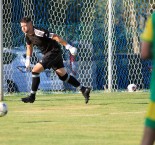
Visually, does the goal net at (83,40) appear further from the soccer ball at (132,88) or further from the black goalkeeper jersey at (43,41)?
the black goalkeeper jersey at (43,41)

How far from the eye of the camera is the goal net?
24.6 m

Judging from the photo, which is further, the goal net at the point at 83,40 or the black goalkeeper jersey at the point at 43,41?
the goal net at the point at 83,40

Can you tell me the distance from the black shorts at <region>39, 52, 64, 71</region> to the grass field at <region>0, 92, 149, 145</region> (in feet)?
2.80

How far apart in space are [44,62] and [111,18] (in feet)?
19.9

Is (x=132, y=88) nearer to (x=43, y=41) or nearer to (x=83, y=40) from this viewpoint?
(x=83, y=40)

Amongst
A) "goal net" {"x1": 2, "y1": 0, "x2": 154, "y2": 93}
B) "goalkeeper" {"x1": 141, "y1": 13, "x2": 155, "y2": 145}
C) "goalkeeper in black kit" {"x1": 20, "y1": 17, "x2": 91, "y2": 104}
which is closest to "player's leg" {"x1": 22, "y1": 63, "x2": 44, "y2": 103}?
"goalkeeper in black kit" {"x1": 20, "y1": 17, "x2": 91, "y2": 104}

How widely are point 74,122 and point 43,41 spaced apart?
5.36 m

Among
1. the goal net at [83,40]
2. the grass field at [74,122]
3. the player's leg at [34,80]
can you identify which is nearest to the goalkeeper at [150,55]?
the grass field at [74,122]

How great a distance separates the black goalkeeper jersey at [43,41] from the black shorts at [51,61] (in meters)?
0.14

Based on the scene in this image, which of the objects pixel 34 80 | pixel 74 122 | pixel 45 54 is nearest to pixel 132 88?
pixel 45 54

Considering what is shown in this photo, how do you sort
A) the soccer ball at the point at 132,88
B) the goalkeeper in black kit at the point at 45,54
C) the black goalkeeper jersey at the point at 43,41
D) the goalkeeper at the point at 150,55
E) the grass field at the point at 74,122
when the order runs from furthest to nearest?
1. the soccer ball at the point at 132,88
2. the black goalkeeper jersey at the point at 43,41
3. the goalkeeper in black kit at the point at 45,54
4. the grass field at the point at 74,122
5. the goalkeeper at the point at 150,55

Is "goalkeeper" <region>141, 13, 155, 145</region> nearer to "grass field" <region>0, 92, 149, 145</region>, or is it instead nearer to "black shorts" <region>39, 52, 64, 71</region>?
"grass field" <region>0, 92, 149, 145</region>

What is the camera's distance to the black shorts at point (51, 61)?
59.2 feet

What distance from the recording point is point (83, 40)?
986 inches
